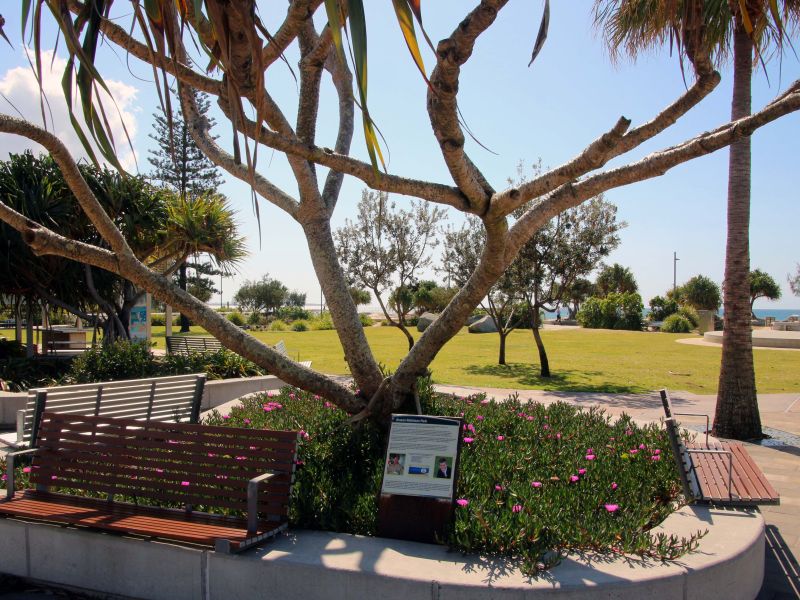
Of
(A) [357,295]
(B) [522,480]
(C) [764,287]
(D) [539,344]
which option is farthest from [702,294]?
(B) [522,480]

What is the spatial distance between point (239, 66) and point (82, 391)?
431 centimetres

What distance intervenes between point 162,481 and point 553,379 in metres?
12.8

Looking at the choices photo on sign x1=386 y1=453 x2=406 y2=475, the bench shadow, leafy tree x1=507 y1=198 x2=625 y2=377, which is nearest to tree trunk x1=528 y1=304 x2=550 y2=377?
leafy tree x1=507 y1=198 x2=625 y2=377

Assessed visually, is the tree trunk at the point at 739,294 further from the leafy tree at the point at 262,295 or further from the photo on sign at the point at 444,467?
the leafy tree at the point at 262,295

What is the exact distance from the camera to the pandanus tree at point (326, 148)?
9.07ft

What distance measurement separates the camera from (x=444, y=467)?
4.16 m

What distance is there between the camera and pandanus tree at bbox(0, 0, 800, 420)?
2.77 meters

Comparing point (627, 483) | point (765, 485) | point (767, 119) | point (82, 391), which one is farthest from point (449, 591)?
point (82, 391)

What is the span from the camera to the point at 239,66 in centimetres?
391

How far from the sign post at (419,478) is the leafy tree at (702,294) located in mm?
56434

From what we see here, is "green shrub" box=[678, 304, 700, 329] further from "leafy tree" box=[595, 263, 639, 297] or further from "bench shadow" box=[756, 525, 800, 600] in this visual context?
"bench shadow" box=[756, 525, 800, 600]

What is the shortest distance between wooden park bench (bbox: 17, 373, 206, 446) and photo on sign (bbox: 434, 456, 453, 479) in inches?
146

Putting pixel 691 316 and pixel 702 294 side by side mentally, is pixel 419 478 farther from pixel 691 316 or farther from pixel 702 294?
pixel 702 294

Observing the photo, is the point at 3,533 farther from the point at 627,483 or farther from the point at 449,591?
the point at 627,483
